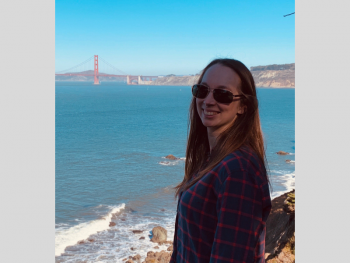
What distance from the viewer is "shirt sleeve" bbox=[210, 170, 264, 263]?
926 millimetres

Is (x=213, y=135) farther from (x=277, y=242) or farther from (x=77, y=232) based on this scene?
(x=77, y=232)

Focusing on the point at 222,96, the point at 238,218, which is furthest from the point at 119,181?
the point at 238,218

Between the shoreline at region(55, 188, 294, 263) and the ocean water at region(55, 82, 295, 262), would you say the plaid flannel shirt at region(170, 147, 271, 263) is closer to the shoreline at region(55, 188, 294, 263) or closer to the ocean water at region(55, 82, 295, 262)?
the ocean water at region(55, 82, 295, 262)

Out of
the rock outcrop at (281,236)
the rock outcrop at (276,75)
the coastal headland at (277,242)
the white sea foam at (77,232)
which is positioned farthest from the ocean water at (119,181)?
the rock outcrop at (276,75)

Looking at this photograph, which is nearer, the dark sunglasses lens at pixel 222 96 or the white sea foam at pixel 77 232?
the dark sunglasses lens at pixel 222 96

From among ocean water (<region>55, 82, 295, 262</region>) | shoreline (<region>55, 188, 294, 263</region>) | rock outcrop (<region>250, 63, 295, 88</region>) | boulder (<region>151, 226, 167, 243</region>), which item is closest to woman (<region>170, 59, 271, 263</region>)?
ocean water (<region>55, 82, 295, 262</region>)

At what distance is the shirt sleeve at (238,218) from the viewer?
0.93 m

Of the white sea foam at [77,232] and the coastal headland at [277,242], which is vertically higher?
the coastal headland at [277,242]

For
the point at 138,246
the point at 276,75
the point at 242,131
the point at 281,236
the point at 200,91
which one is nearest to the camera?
the point at 242,131

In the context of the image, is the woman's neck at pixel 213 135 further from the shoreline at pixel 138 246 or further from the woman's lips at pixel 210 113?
the shoreline at pixel 138 246

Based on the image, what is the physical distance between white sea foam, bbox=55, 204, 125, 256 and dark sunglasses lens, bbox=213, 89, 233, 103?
12303mm

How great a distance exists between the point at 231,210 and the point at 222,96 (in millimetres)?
428

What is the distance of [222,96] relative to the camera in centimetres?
118

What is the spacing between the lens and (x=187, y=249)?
3.71 feet
